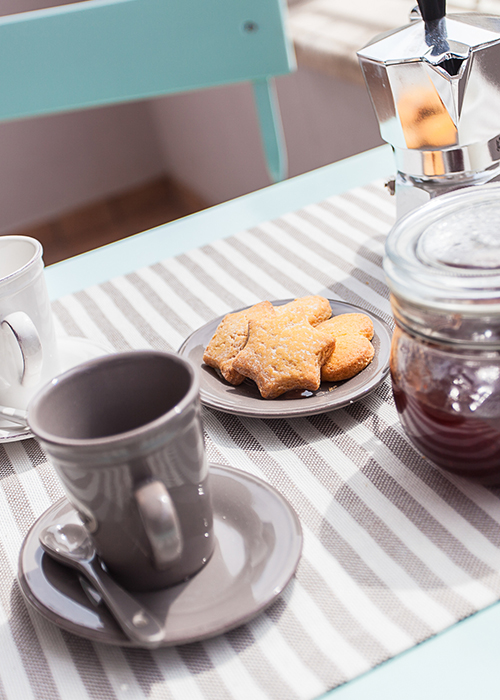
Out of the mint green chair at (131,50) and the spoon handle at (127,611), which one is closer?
the spoon handle at (127,611)

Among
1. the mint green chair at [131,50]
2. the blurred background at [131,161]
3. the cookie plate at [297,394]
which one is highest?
the mint green chair at [131,50]

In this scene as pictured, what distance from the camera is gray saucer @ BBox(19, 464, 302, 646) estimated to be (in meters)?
0.31

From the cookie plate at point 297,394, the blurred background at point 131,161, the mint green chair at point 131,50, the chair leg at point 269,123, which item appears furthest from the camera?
the blurred background at point 131,161

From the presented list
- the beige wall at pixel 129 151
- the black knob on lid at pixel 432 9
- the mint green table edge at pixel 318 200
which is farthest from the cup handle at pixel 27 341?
the beige wall at pixel 129 151

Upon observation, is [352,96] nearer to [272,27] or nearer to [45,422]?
[272,27]

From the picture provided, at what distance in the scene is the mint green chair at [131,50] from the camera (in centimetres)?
98

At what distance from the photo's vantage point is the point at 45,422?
0.31 metres

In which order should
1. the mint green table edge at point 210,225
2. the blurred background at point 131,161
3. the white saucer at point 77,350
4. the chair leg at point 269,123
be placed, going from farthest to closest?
the blurred background at point 131,161, the chair leg at point 269,123, the mint green table edge at point 210,225, the white saucer at point 77,350

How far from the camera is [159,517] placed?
0.92 ft

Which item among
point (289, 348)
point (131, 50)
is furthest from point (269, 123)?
point (289, 348)

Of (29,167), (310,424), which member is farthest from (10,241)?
(29,167)

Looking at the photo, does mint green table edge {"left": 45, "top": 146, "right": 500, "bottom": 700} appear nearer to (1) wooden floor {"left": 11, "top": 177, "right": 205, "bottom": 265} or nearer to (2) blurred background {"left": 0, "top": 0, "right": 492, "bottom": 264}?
(2) blurred background {"left": 0, "top": 0, "right": 492, "bottom": 264}

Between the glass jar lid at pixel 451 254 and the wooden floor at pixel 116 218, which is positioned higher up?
the glass jar lid at pixel 451 254

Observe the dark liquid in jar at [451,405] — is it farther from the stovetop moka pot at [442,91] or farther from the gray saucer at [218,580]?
the stovetop moka pot at [442,91]
